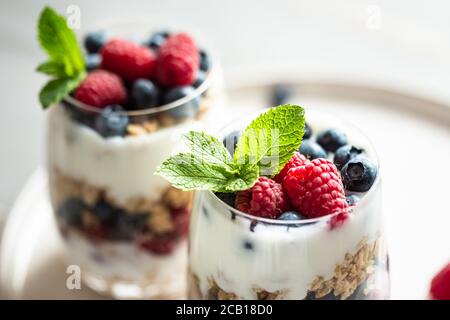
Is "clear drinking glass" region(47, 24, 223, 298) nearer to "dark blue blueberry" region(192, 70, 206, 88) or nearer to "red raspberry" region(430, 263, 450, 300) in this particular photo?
"dark blue blueberry" region(192, 70, 206, 88)

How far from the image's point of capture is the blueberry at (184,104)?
111 cm

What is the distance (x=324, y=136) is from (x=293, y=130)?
0.09 metres

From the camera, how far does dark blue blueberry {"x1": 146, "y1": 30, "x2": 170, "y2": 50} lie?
4.09 feet

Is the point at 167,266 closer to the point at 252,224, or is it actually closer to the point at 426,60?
the point at 252,224

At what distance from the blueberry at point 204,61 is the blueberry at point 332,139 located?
1.13ft

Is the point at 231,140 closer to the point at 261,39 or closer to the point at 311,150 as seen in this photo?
the point at 311,150

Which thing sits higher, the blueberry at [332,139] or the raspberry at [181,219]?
the blueberry at [332,139]

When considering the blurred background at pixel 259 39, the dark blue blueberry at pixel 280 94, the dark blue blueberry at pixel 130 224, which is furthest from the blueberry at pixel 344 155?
the blurred background at pixel 259 39

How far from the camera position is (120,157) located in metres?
1.10

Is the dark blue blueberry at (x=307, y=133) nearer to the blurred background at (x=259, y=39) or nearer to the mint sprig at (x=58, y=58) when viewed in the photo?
the mint sprig at (x=58, y=58)

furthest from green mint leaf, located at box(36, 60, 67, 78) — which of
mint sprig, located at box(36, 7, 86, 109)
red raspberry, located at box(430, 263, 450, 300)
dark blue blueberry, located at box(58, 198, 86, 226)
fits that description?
red raspberry, located at box(430, 263, 450, 300)

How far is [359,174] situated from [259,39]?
1.31 metres

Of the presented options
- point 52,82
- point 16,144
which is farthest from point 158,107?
point 16,144

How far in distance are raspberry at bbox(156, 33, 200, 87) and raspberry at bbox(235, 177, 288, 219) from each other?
37 centimetres
